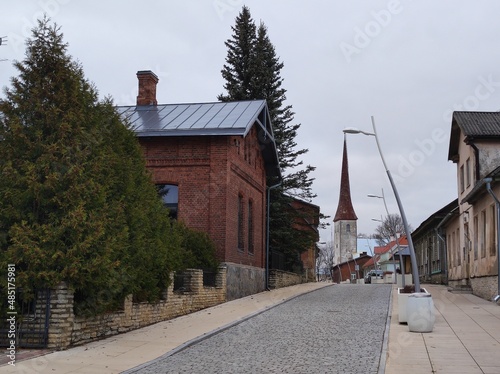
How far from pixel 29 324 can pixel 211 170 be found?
12441mm

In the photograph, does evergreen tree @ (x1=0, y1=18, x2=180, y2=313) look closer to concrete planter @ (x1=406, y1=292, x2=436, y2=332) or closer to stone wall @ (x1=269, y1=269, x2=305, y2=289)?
concrete planter @ (x1=406, y1=292, x2=436, y2=332)

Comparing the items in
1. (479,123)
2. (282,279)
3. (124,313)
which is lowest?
(124,313)

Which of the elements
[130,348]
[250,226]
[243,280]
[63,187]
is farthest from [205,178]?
[130,348]

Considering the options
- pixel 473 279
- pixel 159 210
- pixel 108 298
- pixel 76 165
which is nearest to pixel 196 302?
pixel 159 210

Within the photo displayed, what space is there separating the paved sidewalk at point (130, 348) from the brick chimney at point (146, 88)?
14017 millimetres

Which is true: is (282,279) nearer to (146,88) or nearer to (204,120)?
(204,120)

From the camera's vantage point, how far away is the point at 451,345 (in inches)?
475

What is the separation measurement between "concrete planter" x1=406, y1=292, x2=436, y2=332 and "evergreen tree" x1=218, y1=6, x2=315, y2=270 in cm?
1968

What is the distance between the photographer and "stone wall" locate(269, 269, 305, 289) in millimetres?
29891

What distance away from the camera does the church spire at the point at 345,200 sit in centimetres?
11150

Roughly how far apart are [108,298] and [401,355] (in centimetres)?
577

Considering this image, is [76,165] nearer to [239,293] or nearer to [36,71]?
[36,71]

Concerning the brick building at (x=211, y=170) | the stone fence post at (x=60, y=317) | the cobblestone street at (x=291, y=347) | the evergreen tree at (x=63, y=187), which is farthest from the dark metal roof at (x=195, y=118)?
the stone fence post at (x=60, y=317)

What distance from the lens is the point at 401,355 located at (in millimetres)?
11000
